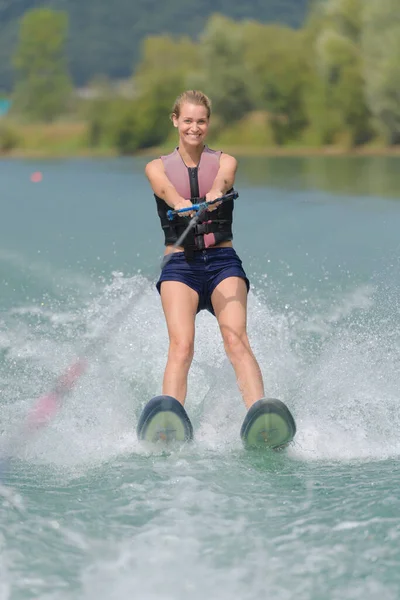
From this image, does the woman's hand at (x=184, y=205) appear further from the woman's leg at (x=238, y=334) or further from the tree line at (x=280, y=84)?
the tree line at (x=280, y=84)

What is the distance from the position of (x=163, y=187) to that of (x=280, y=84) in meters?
32.9

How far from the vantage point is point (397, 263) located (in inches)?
321

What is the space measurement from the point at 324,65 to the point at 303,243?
22.7 metres

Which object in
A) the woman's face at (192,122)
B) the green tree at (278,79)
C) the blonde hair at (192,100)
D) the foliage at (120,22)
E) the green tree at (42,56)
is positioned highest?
the foliage at (120,22)

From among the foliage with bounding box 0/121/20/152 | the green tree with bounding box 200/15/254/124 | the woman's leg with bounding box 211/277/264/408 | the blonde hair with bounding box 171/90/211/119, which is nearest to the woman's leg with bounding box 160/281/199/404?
the woman's leg with bounding box 211/277/264/408

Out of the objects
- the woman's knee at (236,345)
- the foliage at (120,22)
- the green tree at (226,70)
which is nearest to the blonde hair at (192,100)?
the woman's knee at (236,345)

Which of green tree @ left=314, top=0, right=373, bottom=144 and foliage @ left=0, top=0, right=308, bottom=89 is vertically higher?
foliage @ left=0, top=0, right=308, bottom=89

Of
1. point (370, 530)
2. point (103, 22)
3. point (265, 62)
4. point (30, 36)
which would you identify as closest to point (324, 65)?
point (265, 62)

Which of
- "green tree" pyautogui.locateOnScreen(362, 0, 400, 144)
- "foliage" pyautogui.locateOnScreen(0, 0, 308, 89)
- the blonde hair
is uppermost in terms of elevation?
"foliage" pyautogui.locateOnScreen(0, 0, 308, 89)

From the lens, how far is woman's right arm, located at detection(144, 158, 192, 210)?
3.94 metres

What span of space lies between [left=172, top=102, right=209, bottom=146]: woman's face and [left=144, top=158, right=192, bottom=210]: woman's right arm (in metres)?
0.15

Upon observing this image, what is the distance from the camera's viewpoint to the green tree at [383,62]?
1110 inches

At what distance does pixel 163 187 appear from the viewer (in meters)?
4.00

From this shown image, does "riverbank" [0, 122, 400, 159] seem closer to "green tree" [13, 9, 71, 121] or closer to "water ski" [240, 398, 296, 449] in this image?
"green tree" [13, 9, 71, 121]
